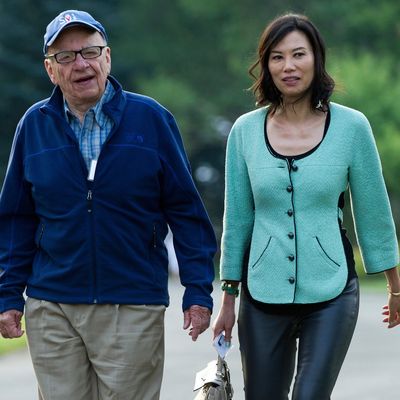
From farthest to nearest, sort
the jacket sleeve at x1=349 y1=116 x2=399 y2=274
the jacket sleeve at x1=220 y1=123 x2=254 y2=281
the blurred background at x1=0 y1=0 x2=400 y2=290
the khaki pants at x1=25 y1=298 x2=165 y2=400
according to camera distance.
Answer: the blurred background at x1=0 y1=0 x2=400 y2=290, the jacket sleeve at x1=220 y1=123 x2=254 y2=281, the jacket sleeve at x1=349 y1=116 x2=399 y2=274, the khaki pants at x1=25 y1=298 x2=165 y2=400

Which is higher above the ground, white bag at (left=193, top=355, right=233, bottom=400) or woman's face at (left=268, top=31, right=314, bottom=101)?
woman's face at (left=268, top=31, right=314, bottom=101)

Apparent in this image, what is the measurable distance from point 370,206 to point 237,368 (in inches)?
244

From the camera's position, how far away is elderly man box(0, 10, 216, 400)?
589cm

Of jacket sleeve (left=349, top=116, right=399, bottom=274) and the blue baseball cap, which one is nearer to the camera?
the blue baseball cap

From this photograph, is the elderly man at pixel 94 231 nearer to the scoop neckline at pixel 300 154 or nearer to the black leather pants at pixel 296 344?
the black leather pants at pixel 296 344

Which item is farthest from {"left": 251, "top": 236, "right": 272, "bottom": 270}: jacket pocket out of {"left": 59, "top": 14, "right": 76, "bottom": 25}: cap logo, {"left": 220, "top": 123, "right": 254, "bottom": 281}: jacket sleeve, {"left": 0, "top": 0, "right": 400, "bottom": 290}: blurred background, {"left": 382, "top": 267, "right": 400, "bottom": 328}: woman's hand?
{"left": 0, "top": 0, "right": 400, "bottom": 290}: blurred background

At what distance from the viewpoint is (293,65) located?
6125 mm

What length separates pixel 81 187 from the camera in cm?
589

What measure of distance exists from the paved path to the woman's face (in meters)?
4.42

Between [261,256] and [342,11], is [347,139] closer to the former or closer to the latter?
[261,256]

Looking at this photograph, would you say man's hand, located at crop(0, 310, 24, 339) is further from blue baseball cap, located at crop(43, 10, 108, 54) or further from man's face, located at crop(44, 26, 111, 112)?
blue baseball cap, located at crop(43, 10, 108, 54)

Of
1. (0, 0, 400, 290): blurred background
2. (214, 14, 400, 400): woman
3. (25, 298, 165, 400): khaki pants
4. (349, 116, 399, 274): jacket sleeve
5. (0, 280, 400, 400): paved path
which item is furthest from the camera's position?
(0, 0, 400, 290): blurred background

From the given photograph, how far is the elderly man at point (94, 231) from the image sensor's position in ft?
19.3

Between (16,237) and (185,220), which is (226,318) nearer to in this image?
(185,220)
